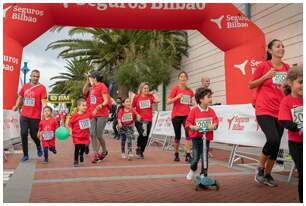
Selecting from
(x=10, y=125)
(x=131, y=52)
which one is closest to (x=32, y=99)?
(x=10, y=125)

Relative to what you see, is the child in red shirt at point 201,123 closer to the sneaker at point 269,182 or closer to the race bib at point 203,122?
the race bib at point 203,122

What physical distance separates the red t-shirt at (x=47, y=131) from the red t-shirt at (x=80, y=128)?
113cm

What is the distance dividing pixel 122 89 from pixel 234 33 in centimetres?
1720

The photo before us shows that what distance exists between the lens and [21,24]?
33.2 ft

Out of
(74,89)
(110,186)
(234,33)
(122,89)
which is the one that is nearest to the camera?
(110,186)

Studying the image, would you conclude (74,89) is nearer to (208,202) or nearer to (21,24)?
(21,24)

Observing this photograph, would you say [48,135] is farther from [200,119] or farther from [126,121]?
[200,119]

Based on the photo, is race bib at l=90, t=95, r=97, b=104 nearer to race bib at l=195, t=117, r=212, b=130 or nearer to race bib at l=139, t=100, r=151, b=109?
race bib at l=139, t=100, r=151, b=109

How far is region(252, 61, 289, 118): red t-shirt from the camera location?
5720mm

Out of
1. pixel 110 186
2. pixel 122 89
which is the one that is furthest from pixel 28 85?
pixel 122 89

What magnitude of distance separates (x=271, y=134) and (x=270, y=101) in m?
0.43

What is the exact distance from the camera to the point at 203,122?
5.91 m

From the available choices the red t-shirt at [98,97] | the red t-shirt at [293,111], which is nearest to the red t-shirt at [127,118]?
the red t-shirt at [98,97]

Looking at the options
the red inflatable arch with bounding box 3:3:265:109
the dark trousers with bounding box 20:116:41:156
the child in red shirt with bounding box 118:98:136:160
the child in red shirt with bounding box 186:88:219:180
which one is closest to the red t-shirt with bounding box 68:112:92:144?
the dark trousers with bounding box 20:116:41:156
